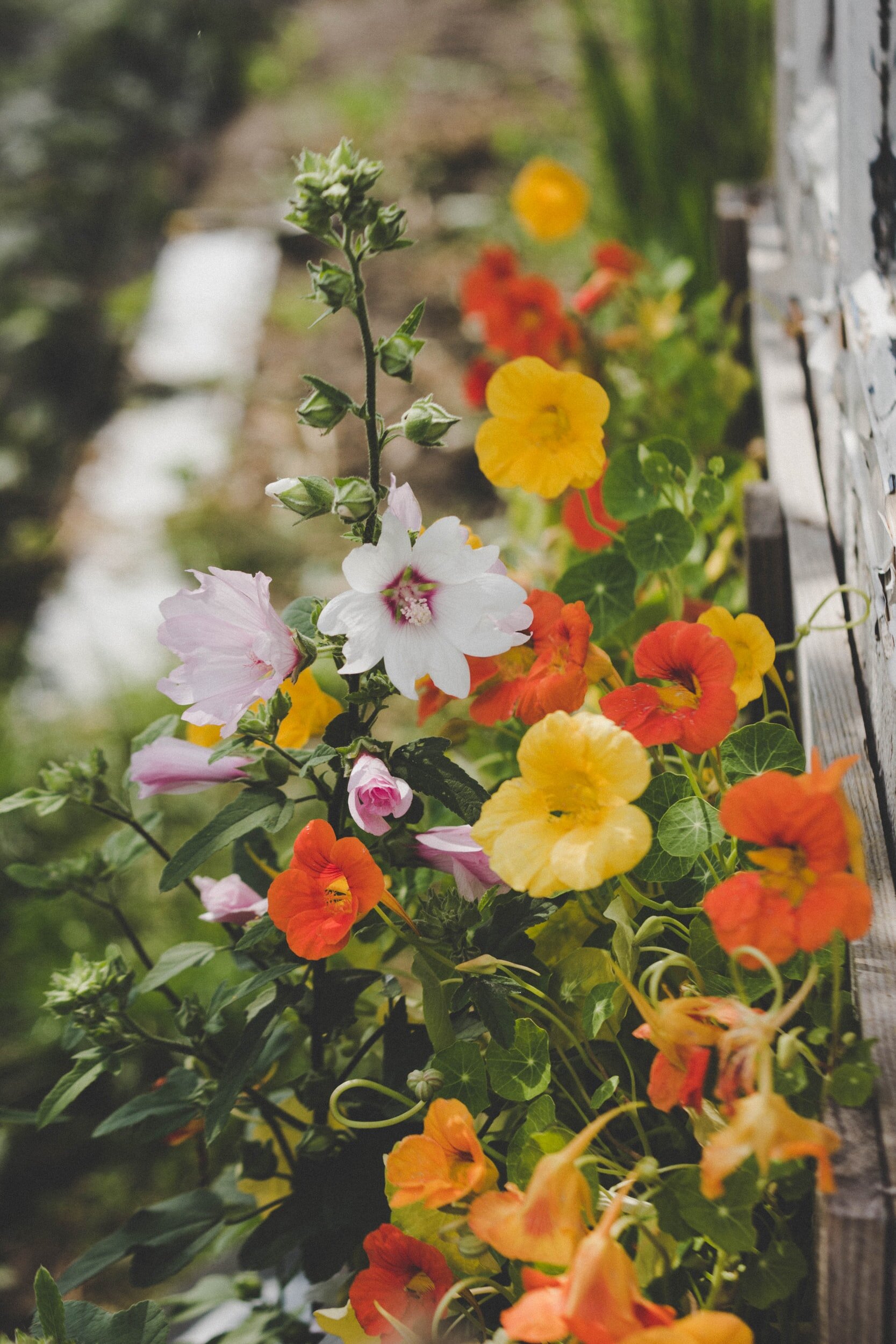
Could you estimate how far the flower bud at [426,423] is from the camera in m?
0.75

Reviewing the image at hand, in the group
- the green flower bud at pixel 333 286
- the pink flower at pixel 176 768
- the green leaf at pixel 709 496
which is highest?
the green flower bud at pixel 333 286

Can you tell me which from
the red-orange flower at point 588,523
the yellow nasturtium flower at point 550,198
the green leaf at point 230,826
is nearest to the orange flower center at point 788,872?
the green leaf at point 230,826

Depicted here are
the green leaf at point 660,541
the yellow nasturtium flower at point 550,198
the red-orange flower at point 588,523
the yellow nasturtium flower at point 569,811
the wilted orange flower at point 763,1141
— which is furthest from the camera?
the yellow nasturtium flower at point 550,198

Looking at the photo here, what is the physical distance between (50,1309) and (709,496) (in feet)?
2.77

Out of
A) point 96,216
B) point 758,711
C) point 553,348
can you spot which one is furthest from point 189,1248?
point 96,216

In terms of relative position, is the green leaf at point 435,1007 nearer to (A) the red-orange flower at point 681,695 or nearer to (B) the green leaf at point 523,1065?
(B) the green leaf at point 523,1065

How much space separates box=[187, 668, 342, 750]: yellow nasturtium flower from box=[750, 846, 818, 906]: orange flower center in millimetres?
397

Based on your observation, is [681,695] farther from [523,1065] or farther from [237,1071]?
[237,1071]

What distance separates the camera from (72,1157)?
66.0 inches

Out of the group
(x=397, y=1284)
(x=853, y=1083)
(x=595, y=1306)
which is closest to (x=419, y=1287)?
(x=397, y=1284)

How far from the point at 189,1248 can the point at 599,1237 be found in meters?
0.50

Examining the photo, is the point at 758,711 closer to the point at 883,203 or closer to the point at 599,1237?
the point at 883,203

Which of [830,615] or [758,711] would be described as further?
[758,711]

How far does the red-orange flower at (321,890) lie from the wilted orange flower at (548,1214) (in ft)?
0.64
